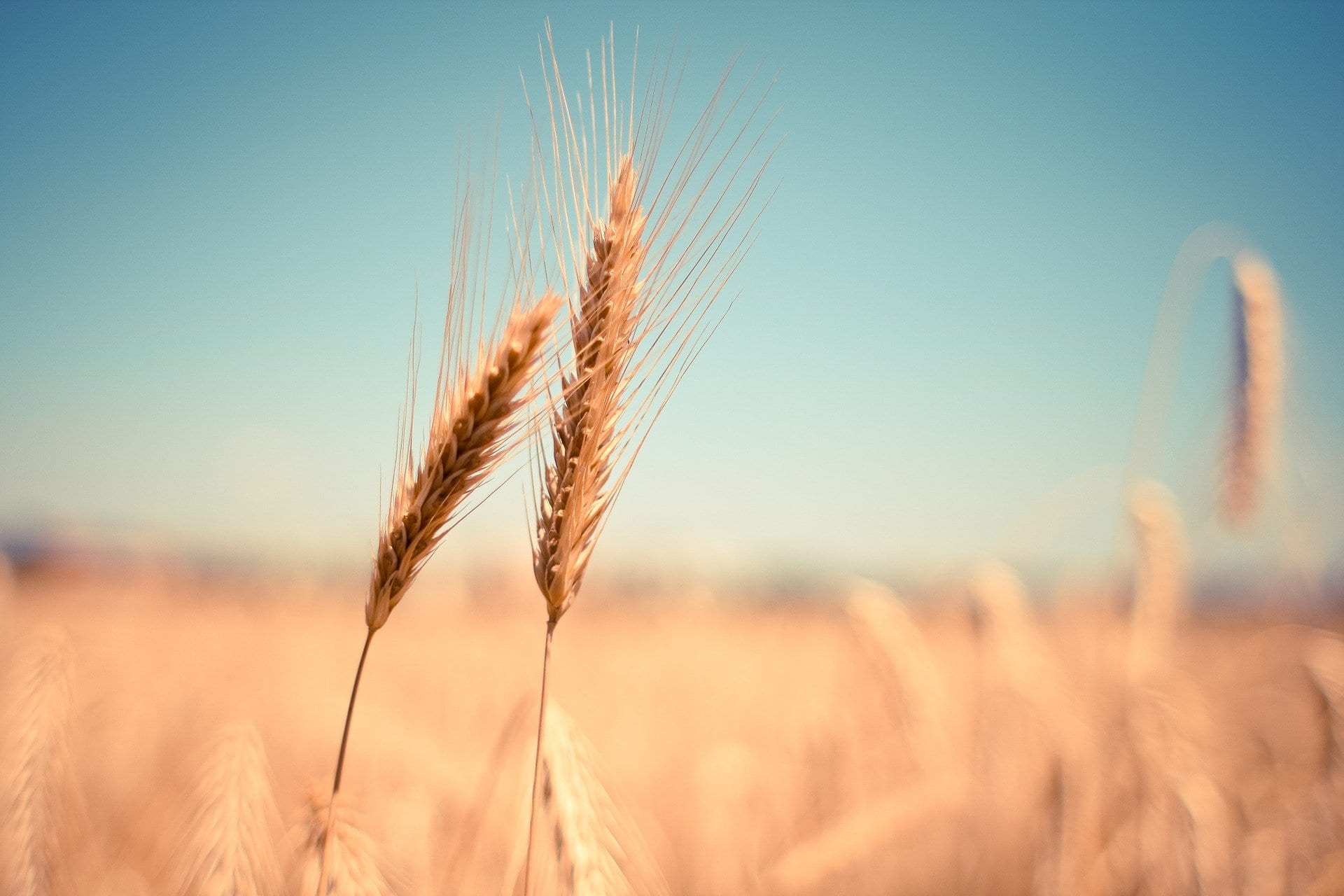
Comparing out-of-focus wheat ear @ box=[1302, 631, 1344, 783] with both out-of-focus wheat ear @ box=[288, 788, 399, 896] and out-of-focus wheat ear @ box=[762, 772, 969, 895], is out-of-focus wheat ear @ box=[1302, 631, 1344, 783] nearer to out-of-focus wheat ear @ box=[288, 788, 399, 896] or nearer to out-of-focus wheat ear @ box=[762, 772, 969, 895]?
out-of-focus wheat ear @ box=[762, 772, 969, 895]

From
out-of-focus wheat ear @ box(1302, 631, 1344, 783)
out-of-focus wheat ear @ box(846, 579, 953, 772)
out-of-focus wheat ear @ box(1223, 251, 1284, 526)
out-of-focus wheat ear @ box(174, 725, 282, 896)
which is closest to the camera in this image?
out-of-focus wheat ear @ box(174, 725, 282, 896)

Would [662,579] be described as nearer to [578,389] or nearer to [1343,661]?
[1343,661]

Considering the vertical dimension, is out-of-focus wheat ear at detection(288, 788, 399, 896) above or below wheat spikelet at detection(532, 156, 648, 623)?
below

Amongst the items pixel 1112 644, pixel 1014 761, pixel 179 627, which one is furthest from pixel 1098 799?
pixel 179 627

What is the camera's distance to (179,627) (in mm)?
6078

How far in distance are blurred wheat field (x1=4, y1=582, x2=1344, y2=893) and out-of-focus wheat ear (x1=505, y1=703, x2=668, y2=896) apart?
0.06 metres

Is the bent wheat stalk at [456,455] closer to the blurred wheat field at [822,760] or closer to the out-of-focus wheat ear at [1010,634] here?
the blurred wheat field at [822,760]

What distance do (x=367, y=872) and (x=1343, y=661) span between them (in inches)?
147

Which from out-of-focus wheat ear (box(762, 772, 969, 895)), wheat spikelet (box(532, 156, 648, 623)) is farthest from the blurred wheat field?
wheat spikelet (box(532, 156, 648, 623))

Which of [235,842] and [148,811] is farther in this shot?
[148,811]

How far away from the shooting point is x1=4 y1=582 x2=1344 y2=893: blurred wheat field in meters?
2.21

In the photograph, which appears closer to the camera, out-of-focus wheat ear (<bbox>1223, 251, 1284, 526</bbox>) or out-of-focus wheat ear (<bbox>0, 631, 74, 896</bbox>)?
out-of-focus wheat ear (<bbox>0, 631, 74, 896</bbox>)

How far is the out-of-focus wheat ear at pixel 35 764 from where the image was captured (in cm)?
149

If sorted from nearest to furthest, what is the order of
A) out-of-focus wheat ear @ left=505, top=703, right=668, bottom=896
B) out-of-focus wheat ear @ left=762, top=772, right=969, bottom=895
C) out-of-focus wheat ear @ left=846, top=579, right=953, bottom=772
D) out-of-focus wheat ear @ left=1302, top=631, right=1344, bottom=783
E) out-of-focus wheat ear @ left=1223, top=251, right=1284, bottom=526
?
1. out-of-focus wheat ear @ left=505, top=703, right=668, bottom=896
2. out-of-focus wheat ear @ left=762, top=772, right=969, bottom=895
3. out-of-focus wheat ear @ left=1302, top=631, right=1344, bottom=783
4. out-of-focus wheat ear @ left=846, top=579, right=953, bottom=772
5. out-of-focus wheat ear @ left=1223, top=251, right=1284, bottom=526
